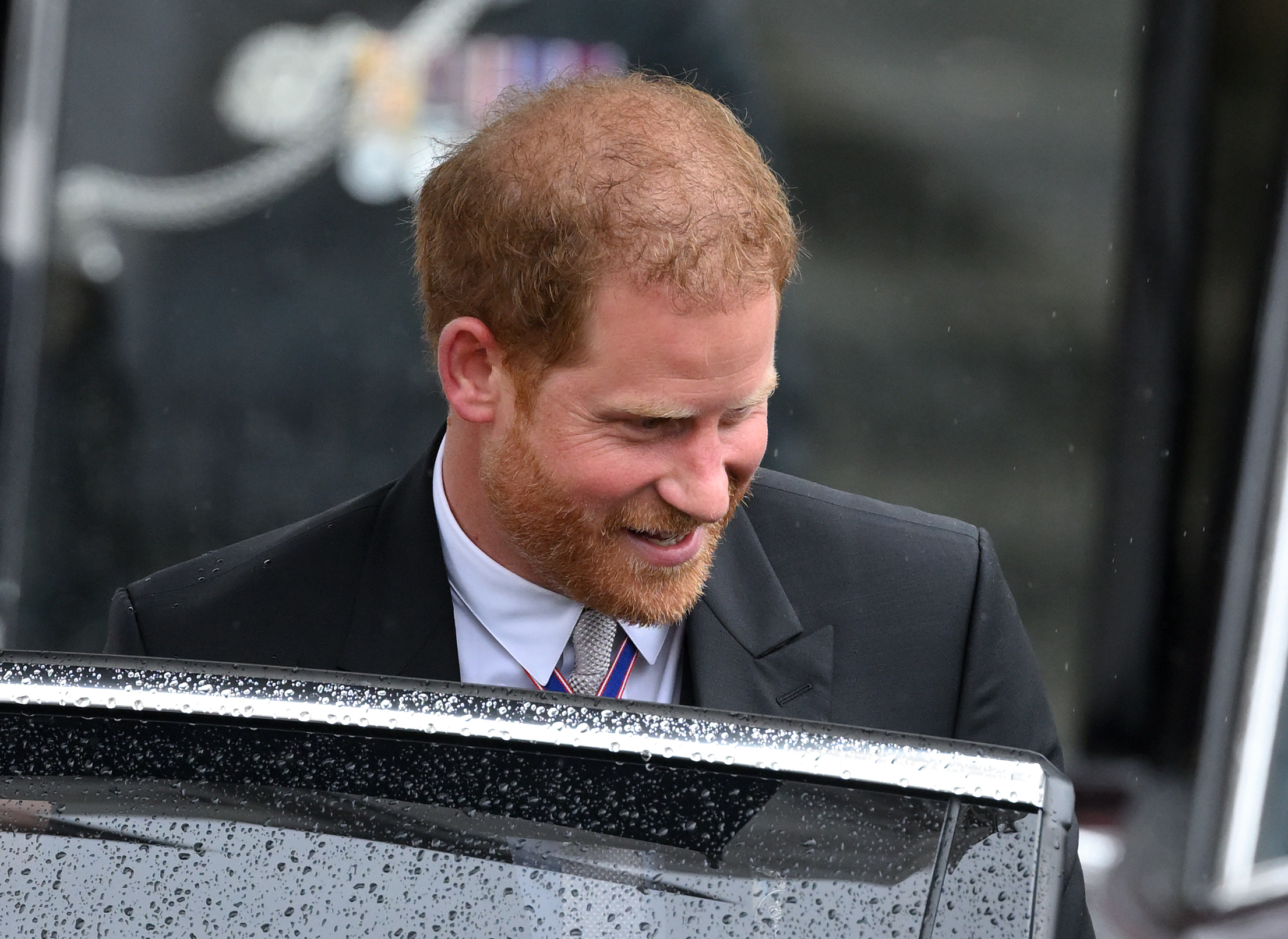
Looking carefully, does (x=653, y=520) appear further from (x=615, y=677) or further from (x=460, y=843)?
(x=460, y=843)

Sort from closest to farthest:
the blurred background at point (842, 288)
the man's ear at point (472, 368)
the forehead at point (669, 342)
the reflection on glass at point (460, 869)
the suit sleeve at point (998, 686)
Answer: the reflection on glass at point (460, 869) → the forehead at point (669, 342) → the man's ear at point (472, 368) → the suit sleeve at point (998, 686) → the blurred background at point (842, 288)

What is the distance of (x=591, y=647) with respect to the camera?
6.97ft

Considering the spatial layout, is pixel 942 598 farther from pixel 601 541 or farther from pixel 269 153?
pixel 269 153

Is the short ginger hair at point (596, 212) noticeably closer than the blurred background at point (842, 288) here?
Yes

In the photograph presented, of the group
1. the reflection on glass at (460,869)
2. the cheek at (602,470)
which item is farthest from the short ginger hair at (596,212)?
the reflection on glass at (460,869)

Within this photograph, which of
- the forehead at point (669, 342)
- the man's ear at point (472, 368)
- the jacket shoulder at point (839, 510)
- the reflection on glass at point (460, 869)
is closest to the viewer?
the reflection on glass at point (460, 869)

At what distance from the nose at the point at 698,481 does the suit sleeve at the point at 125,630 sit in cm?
75

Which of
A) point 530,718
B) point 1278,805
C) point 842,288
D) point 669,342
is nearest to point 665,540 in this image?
Answer: point 669,342

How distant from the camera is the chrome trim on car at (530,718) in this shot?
1492mm

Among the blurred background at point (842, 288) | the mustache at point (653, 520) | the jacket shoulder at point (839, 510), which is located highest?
the mustache at point (653, 520)

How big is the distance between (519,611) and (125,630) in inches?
20.6

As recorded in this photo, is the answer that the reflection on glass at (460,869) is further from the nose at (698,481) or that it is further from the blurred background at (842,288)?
the blurred background at (842,288)

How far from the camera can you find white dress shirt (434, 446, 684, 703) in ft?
6.97

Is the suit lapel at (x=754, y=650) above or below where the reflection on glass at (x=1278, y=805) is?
above
